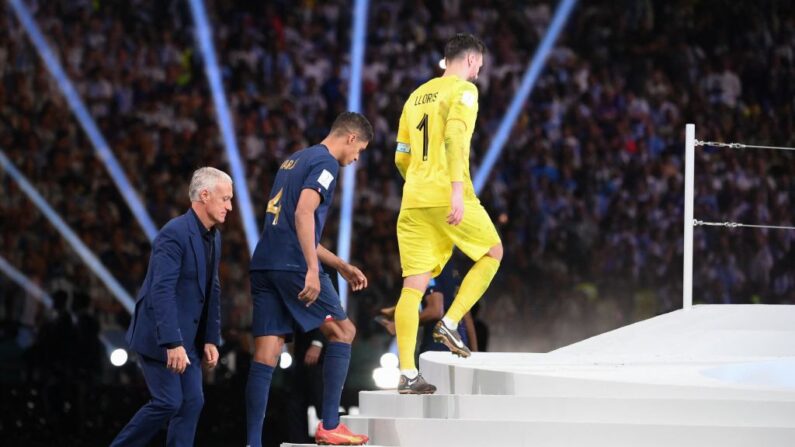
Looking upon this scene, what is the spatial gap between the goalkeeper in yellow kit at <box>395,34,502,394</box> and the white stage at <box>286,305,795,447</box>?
0.85 feet

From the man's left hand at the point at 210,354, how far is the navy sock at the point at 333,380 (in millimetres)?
483

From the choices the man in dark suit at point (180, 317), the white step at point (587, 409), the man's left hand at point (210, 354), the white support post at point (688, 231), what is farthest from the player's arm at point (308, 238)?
the white support post at point (688, 231)

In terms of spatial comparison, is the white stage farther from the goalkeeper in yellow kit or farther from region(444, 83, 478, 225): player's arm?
region(444, 83, 478, 225): player's arm

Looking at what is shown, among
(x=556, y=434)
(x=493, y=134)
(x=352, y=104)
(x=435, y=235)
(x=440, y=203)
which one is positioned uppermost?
(x=352, y=104)

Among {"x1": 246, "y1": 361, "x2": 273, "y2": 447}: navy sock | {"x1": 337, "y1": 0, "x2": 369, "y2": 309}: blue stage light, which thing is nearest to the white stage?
{"x1": 246, "y1": 361, "x2": 273, "y2": 447}: navy sock

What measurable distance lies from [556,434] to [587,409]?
20 centimetres

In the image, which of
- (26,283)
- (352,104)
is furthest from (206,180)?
(352,104)

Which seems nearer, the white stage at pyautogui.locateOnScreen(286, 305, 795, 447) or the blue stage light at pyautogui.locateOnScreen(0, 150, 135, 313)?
the white stage at pyautogui.locateOnScreen(286, 305, 795, 447)

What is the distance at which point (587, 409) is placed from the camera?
5.29 m

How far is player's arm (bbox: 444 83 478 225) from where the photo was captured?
591cm

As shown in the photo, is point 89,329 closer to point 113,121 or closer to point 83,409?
point 83,409

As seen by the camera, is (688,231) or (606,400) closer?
(606,400)

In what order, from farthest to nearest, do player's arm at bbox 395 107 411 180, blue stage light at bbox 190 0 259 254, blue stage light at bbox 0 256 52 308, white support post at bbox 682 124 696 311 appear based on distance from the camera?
blue stage light at bbox 190 0 259 254, blue stage light at bbox 0 256 52 308, white support post at bbox 682 124 696 311, player's arm at bbox 395 107 411 180

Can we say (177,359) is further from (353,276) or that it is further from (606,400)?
(606,400)
